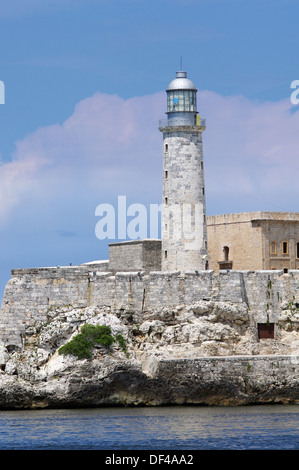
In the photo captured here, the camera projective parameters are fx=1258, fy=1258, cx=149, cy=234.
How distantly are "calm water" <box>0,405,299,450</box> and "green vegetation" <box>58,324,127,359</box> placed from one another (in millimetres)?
2506

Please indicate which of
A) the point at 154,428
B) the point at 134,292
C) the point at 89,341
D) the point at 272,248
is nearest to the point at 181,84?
the point at 272,248

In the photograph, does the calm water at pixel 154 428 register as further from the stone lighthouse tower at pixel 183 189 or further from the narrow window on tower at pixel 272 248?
the narrow window on tower at pixel 272 248

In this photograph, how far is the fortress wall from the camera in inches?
1954

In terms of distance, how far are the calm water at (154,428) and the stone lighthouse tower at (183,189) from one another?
908 cm

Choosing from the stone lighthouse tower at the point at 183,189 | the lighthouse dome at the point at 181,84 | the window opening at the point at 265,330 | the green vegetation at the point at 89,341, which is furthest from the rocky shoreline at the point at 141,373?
the lighthouse dome at the point at 181,84

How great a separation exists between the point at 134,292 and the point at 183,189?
5440mm

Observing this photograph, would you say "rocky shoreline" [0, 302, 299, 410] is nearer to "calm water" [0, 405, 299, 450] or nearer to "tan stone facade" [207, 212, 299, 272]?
"calm water" [0, 405, 299, 450]

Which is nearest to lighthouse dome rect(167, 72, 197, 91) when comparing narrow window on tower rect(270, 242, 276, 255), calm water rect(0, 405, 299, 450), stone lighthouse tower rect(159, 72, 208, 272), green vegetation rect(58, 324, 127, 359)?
stone lighthouse tower rect(159, 72, 208, 272)

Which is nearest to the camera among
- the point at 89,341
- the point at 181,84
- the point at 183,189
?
the point at 89,341

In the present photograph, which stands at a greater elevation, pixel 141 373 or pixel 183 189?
pixel 183 189

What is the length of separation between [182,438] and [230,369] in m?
9.77

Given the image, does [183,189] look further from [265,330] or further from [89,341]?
[89,341]

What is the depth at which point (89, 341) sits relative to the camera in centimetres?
4778

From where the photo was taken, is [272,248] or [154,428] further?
[272,248]
